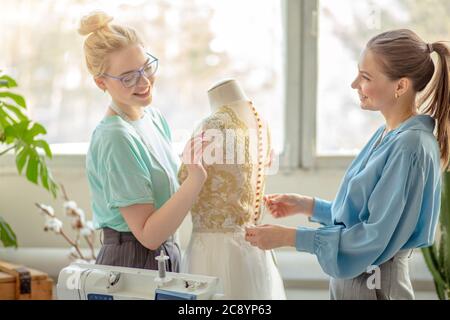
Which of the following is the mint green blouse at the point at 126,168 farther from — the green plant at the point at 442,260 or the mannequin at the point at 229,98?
the green plant at the point at 442,260

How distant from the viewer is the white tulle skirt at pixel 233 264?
1.81 metres

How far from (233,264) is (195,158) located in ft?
0.93

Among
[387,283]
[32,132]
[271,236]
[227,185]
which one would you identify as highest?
[32,132]

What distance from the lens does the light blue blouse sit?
1646 mm

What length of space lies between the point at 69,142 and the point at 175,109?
1.80 ft

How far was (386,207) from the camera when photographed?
1.65m

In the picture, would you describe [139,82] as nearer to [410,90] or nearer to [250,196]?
[250,196]

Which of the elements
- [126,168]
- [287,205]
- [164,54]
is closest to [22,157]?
[164,54]

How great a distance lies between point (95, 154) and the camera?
1.90 metres

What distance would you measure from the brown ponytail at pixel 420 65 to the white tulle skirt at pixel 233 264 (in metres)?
0.54

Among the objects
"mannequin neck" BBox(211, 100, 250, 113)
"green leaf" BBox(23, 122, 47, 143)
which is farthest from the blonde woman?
"green leaf" BBox(23, 122, 47, 143)

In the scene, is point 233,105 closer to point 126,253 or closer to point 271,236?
point 271,236

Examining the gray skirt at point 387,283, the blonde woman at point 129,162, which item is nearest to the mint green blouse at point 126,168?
the blonde woman at point 129,162
